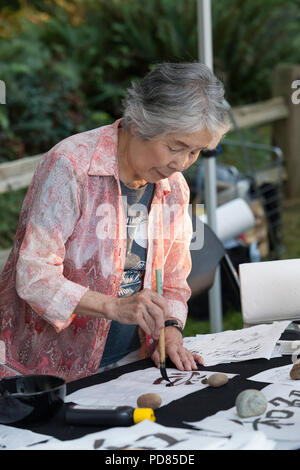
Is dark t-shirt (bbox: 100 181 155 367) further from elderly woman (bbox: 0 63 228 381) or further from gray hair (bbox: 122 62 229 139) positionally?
gray hair (bbox: 122 62 229 139)

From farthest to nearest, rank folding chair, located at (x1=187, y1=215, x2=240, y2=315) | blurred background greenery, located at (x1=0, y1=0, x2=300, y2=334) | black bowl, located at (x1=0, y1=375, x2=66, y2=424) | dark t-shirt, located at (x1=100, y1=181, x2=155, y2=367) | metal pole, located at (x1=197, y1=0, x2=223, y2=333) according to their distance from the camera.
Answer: blurred background greenery, located at (x1=0, y1=0, x2=300, y2=334), metal pole, located at (x1=197, y1=0, x2=223, y2=333), folding chair, located at (x1=187, y1=215, x2=240, y2=315), dark t-shirt, located at (x1=100, y1=181, x2=155, y2=367), black bowl, located at (x1=0, y1=375, x2=66, y2=424)

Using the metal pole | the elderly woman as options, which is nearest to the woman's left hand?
the elderly woman

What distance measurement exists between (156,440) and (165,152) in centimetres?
83

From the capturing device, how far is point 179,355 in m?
2.00

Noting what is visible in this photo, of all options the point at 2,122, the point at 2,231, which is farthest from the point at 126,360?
the point at 2,122

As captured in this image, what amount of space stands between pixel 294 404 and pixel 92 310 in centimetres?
55

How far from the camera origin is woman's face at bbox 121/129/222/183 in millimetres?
1956

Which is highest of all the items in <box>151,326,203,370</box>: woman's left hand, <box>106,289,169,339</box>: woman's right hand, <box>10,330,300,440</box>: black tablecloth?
<box>106,289,169,339</box>: woman's right hand

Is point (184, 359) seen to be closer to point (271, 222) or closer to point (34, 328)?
point (34, 328)

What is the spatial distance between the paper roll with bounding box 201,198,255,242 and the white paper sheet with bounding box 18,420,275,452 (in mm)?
2590

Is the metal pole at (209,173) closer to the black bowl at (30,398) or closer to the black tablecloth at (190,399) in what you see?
the black tablecloth at (190,399)

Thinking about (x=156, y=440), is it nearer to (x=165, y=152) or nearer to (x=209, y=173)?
(x=165, y=152)

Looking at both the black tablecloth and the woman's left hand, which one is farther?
the woman's left hand

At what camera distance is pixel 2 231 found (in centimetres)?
535
